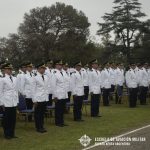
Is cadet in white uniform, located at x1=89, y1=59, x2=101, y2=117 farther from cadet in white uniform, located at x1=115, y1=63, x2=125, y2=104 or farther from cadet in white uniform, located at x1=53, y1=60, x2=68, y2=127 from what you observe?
cadet in white uniform, located at x1=115, y1=63, x2=125, y2=104

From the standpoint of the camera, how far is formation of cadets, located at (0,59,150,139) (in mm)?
12445

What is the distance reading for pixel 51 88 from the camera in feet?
48.6

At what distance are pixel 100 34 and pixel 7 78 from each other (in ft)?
109

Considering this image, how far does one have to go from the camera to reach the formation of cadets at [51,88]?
12445 millimetres

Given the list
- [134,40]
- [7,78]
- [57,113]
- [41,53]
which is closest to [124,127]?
[57,113]

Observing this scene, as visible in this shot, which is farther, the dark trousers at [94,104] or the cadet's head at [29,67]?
the dark trousers at [94,104]

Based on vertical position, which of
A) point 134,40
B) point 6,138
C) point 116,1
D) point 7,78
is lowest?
point 6,138

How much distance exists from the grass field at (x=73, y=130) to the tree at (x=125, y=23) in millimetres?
25553

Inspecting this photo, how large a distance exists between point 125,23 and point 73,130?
1229 inches

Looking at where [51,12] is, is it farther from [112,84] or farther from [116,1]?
[112,84]

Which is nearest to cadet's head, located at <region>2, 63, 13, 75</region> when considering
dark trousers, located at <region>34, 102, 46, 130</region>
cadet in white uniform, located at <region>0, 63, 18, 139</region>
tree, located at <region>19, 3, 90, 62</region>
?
cadet in white uniform, located at <region>0, 63, 18, 139</region>

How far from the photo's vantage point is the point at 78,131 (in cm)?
1344

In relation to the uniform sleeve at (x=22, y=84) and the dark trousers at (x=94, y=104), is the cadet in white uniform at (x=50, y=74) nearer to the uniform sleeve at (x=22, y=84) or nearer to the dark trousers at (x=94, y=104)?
the uniform sleeve at (x=22, y=84)

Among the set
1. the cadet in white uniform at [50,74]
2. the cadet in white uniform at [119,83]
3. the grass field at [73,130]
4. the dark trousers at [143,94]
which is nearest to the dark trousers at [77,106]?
the grass field at [73,130]
